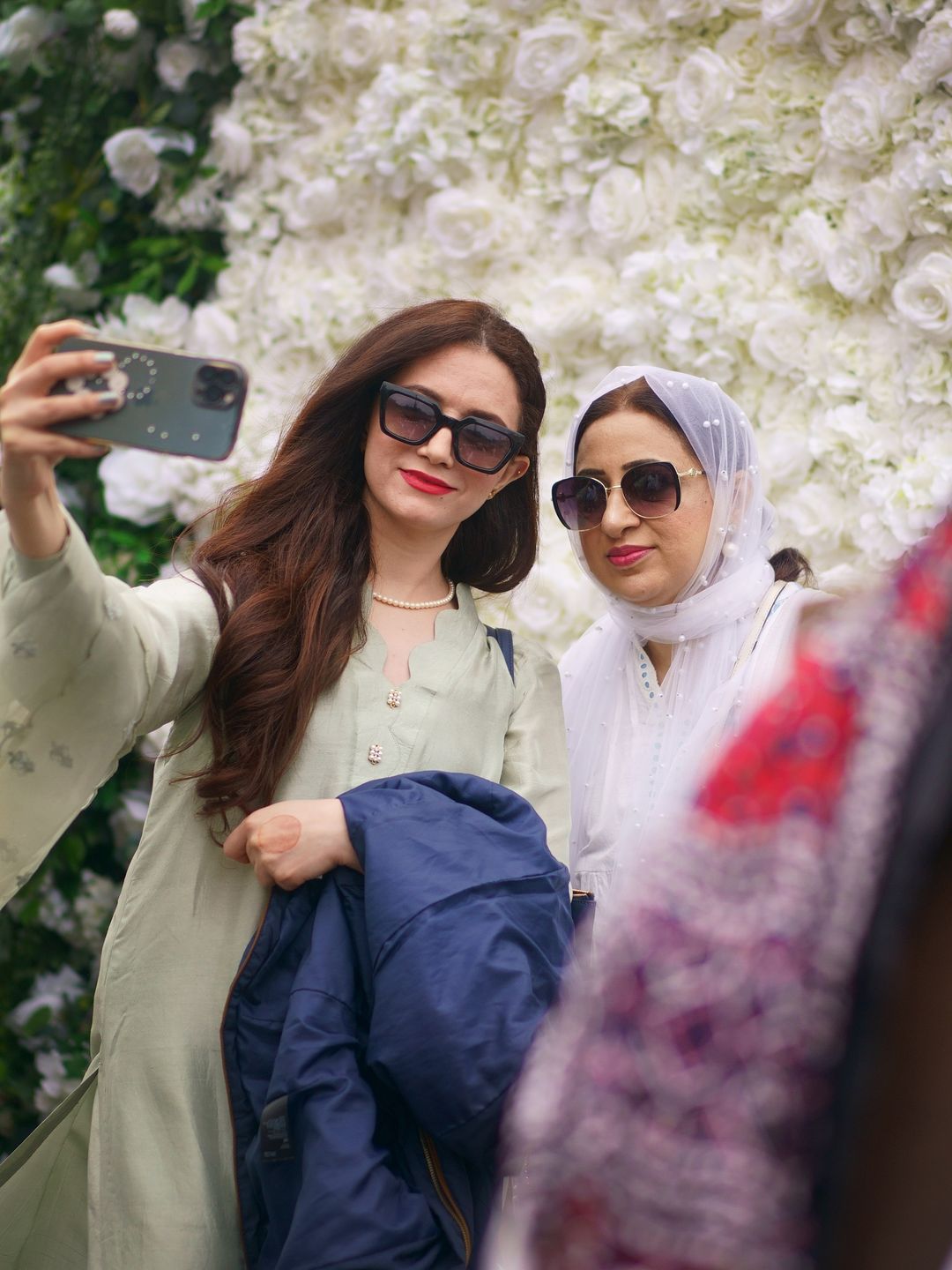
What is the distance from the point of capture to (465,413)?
82.4 inches

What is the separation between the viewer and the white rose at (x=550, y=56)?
120 inches

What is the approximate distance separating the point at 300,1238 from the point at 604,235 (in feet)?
7.96

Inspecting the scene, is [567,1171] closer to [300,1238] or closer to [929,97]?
[300,1238]

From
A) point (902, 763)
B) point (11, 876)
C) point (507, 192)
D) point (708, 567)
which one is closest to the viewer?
point (902, 763)

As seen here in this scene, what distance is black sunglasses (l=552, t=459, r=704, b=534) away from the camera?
230 cm

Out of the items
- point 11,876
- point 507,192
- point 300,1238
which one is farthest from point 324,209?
point 300,1238

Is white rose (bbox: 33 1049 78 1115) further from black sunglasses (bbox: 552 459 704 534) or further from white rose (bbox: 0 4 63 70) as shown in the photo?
white rose (bbox: 0 4 63 70)

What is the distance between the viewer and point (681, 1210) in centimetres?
65

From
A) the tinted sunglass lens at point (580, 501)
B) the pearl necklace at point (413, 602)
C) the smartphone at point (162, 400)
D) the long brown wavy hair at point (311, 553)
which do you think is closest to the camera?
the smartphone at point (162, 400)

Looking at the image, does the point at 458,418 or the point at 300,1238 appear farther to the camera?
the point at 458,418

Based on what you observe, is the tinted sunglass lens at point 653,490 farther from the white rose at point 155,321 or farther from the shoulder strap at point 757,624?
the white rose at point 155,321

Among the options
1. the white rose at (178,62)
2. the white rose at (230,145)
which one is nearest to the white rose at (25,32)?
the white rose at (178,62)

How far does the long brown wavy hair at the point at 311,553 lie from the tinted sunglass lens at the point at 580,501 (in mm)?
63

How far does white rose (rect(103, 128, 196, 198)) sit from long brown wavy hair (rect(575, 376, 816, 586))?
5.73ft
